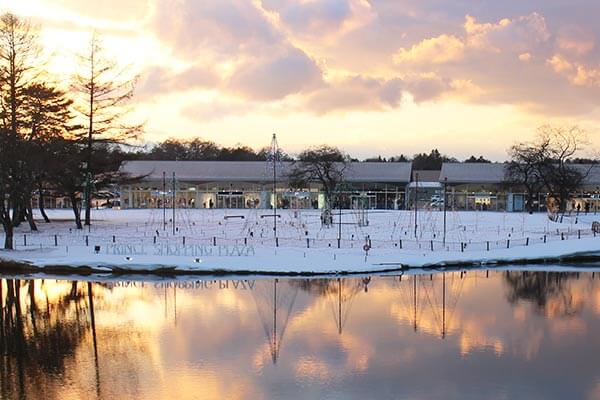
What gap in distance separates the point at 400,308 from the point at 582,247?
646 inches

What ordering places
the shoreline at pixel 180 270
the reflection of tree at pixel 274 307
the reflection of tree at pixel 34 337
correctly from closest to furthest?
the reflection of tree at pixel 34 337, the reflection of tree at pixel 274 307, the shoreline at pixel 180 270

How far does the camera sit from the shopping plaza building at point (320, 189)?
6297 centimetres

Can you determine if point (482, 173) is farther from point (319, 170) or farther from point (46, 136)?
point (46, 136)

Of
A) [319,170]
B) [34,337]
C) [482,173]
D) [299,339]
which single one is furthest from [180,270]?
[482,173]

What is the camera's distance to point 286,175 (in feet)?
198

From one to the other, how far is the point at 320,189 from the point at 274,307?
4516cm

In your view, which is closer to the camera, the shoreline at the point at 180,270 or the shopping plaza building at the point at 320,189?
the shoreline at the point at 180,270

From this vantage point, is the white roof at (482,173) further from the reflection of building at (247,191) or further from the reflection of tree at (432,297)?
the reflection of tree at (432,297)

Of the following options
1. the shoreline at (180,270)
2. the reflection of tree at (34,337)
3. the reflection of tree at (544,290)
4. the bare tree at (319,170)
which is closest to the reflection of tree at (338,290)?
the shoreline at (180,270)

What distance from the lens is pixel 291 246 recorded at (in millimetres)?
27781

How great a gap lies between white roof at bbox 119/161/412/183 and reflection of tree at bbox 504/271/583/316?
39.9 m

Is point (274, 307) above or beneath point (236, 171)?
beneath

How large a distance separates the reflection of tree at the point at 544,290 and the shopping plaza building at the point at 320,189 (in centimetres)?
3851

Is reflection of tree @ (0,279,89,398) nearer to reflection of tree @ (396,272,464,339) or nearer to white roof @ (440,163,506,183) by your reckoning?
reflection of tree @ (396,272,464,339)
